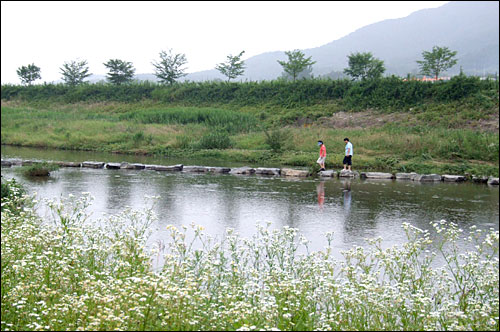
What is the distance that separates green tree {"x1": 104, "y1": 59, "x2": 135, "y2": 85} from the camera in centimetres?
7169

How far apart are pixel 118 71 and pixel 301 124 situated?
4164cm

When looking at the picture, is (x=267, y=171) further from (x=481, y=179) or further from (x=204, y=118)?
(x=204, y=118)

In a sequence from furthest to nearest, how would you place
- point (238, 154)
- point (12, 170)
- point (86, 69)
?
point (86, 69)
point (238, 154)
point (12, 170)

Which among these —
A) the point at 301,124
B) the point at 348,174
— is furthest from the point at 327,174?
the point at 301,124

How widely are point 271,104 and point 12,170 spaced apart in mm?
30674

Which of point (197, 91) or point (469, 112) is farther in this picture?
point (197, 91)

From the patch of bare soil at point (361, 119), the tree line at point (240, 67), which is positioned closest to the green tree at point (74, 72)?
the tree line at point (240, 67)

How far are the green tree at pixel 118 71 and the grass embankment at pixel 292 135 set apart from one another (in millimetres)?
26458

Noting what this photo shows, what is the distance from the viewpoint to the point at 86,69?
253ft

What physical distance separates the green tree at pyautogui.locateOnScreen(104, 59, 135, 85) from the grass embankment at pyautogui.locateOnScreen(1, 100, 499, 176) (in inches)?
1042

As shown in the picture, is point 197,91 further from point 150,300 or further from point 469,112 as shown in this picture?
point 150,300

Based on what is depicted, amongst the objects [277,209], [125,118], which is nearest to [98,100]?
[125,118]

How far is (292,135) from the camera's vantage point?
3178cm

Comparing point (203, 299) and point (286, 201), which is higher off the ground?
point (286, 201)
